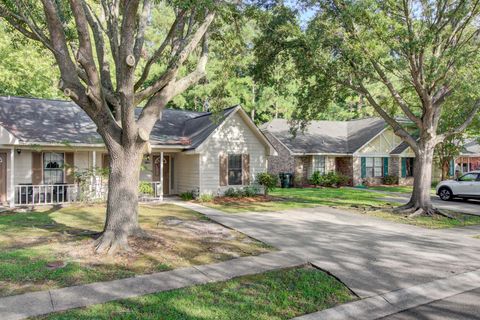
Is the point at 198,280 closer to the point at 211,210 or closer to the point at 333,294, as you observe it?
the point at 333,294

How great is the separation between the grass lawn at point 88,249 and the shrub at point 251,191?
6494mm

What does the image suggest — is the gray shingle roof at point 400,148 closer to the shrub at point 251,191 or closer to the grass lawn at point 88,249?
the shrub at point 251,191

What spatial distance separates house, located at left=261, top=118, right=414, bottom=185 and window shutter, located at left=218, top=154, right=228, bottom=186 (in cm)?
835

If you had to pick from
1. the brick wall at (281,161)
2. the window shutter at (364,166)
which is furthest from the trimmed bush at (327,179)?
the window shutter at (364,166)

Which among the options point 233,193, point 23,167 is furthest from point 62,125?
point 233,193

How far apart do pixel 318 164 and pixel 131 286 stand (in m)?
22.9

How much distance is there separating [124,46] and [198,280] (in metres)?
5.25

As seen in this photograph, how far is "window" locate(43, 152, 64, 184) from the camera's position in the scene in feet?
54.4

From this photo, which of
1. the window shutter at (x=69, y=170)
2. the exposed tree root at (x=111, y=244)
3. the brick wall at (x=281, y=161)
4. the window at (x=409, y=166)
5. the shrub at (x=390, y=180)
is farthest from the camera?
the window at (x=409, y=166)

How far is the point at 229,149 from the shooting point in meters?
18.5

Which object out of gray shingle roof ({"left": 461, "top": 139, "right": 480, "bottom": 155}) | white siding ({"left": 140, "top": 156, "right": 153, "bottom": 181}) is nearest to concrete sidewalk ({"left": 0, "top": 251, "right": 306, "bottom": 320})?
white siding ({"left": 140, "top": 156, "right": 153, "bottom": 181})

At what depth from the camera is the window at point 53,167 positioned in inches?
653

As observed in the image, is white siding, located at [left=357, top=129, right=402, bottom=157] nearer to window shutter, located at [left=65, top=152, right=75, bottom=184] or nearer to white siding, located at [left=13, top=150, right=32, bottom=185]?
window shutter, located at [left=65, top=152, right=75, bottom=184]

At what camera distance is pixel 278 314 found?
5.09 metres
